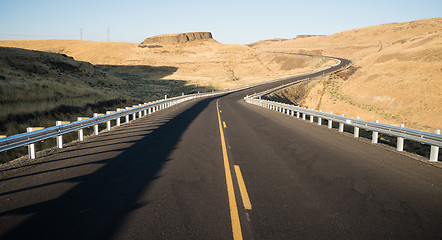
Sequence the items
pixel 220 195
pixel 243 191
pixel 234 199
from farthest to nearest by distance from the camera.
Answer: pixel 243 191 → pixel 220 195 → pixel 234 199

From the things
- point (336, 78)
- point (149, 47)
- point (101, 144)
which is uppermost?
point (149, 47)

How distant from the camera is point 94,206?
5.22 meters

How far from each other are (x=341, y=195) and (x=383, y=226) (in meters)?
1.31

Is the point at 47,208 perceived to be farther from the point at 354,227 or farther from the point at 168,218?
the point at 354,227

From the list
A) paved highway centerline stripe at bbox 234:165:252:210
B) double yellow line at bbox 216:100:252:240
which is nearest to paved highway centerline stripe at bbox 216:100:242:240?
double yellow line at bbox 216:100:252:240

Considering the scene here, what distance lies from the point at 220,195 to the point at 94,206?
2.10 m

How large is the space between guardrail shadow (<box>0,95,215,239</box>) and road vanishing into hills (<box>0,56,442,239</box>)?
2cm

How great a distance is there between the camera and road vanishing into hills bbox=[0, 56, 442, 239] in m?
4.39

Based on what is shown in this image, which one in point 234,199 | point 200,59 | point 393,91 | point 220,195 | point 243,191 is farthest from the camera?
point 200,59

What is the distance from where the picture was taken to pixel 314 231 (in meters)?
4.36

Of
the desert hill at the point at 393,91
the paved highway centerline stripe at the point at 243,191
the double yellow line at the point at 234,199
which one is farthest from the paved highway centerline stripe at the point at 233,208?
the desert hill at the point at 393,91

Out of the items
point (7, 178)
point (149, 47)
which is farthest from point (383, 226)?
point (149, 47)

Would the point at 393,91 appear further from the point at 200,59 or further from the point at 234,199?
the point at 200,59

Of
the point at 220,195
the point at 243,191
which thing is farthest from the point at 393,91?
Answer: the point at 220,195
